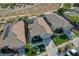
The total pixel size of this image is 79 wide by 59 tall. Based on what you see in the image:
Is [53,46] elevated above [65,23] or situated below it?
below

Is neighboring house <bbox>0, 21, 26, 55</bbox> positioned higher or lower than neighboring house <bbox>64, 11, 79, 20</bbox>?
lower

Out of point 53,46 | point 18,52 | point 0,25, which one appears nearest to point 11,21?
point 0,25

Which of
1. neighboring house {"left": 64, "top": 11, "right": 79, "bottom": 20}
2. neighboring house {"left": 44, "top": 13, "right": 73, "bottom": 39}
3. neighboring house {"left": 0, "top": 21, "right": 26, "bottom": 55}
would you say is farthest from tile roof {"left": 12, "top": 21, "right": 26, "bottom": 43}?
neighboring house {"left": 64, "top": 11, "right": 79, "bottom": 20}

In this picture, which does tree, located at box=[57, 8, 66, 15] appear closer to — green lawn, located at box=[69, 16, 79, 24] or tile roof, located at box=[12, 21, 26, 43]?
green lawn, located at box=[69, 16, 79, 24]

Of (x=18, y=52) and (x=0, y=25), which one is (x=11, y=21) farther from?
(x=18, y=52)

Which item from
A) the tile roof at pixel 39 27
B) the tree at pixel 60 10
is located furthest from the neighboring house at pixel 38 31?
the tree at pixel 60 10

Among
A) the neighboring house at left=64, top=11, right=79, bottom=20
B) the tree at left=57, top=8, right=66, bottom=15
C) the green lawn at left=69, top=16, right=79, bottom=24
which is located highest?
the tree at left=57, top=8, right=66, bottom=15
